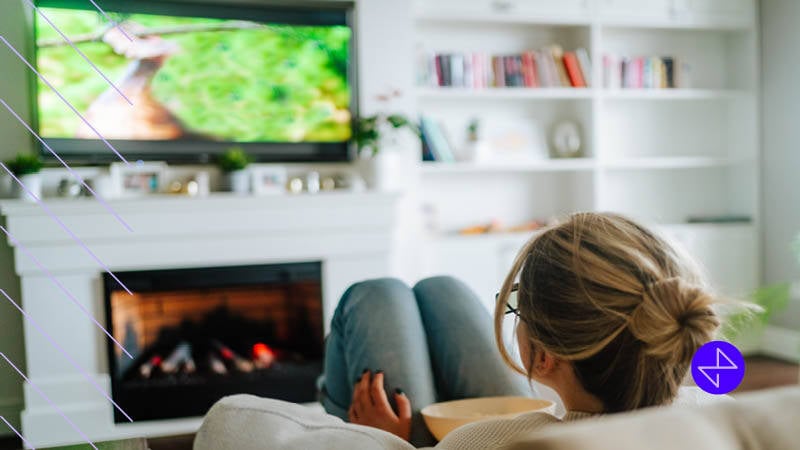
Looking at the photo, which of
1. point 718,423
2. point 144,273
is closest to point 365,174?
point 144,273

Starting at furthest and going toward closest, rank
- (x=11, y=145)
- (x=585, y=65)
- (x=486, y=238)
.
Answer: (x=585, y=65) < (x=486, y=238) < (x=11, y=145)

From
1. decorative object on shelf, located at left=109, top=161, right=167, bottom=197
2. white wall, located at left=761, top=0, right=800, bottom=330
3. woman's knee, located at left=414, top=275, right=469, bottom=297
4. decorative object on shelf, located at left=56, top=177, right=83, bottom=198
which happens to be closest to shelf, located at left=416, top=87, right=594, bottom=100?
white wall, located at left=761, top=0, right=800, bottom=330

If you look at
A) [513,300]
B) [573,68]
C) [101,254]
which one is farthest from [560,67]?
[513,300]

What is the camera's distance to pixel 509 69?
4.03m

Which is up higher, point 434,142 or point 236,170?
point 434,142

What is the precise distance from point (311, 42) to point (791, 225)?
267 cm

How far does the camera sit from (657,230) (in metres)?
1.02

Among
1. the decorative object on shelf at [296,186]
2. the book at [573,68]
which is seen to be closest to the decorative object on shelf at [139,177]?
the decorative object on shelf at [296,186]

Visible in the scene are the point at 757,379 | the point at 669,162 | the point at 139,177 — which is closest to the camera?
the point at 139,177

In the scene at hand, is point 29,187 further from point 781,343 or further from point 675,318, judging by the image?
point 781,343

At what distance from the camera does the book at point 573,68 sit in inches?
160

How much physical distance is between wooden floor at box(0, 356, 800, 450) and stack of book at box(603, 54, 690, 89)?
154cm

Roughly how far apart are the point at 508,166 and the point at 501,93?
36 cm

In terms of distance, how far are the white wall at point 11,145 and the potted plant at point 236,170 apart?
2.55 feet
